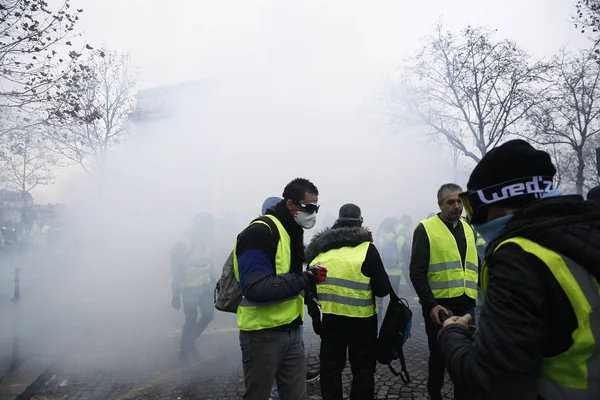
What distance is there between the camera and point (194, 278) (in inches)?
204

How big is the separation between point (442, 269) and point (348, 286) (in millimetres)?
791

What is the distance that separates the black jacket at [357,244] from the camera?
2.92m

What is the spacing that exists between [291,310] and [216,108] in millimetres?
13985

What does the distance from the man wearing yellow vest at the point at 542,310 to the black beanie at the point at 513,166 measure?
0.10m

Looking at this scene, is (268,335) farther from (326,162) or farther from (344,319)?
(326,162)

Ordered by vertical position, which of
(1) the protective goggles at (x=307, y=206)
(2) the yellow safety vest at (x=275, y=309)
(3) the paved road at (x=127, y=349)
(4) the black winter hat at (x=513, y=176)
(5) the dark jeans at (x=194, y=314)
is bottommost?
(3) the paved road at (x=127, y=349)

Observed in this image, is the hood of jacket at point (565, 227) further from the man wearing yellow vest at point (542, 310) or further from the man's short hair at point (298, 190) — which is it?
the man's short hair at point (298, 190)

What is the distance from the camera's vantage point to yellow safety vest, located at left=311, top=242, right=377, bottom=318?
2.90m

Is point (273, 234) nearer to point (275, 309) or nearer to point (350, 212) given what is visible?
point (275, 309)

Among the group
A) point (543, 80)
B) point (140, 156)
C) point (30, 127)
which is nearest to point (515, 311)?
point (30, 127)

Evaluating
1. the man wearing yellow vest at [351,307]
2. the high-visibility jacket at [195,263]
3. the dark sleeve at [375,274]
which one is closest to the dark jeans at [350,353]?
the man wearing yellow vest at [351,307]

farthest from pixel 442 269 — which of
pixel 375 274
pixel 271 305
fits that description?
pixel 271 305

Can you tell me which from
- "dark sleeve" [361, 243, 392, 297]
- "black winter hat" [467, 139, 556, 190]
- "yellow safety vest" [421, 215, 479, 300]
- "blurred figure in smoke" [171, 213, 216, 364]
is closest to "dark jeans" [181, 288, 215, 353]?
"blurred figure in smoke" [171, 213, 216, 364]

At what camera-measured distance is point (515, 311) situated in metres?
1.05
